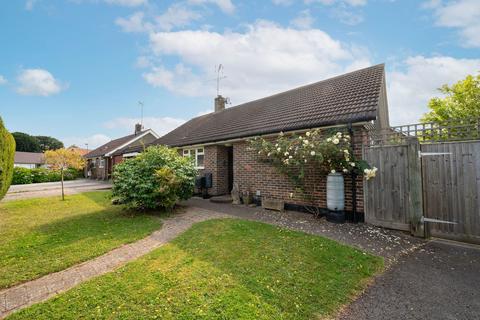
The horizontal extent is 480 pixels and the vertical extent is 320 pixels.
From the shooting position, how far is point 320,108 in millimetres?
7867

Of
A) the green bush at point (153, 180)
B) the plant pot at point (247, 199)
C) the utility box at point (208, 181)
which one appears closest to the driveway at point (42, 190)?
the green bush at point (153, 180)

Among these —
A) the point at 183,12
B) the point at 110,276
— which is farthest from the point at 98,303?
the point at 183,12

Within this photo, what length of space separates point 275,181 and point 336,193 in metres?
2.47

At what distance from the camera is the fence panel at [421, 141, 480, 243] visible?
14.3 ft

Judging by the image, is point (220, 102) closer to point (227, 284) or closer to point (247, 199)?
point (247, 199)

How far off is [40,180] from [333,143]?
31.2 metres

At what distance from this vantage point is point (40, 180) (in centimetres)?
2388

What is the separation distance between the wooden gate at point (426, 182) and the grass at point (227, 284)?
2.05m

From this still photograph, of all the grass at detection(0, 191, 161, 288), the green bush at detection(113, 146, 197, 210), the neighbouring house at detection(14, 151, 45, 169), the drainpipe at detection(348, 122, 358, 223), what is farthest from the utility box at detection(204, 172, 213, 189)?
the neighbouring house at detection(14, 151, 45, 169)

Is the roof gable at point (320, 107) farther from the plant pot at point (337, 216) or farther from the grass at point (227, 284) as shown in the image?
the grass at point (227, 284)

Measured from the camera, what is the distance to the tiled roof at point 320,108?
21.3 ft

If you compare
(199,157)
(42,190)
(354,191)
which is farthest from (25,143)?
(354,191)

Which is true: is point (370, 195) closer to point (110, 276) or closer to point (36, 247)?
point (110, 276)

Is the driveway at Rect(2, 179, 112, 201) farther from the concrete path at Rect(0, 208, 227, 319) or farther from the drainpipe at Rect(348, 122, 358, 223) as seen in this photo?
the drainpipe at Rect(348, 122, 358, 223)
